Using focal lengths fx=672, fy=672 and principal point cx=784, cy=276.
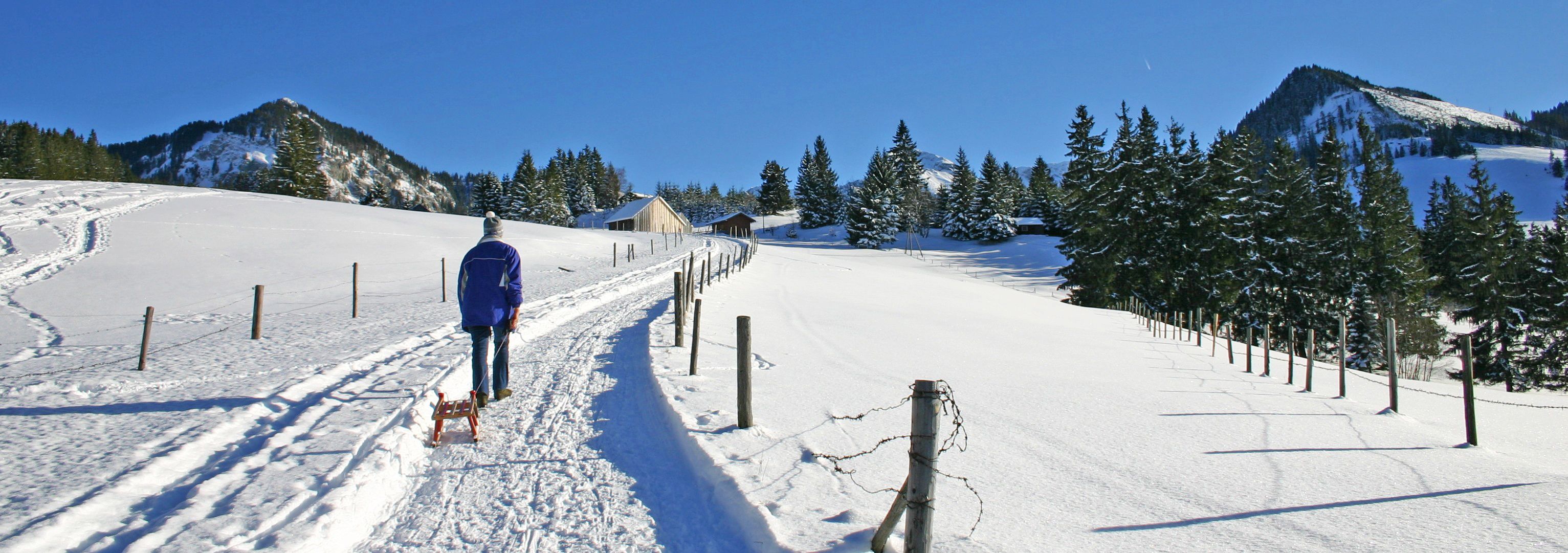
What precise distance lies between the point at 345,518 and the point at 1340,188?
1807 inches

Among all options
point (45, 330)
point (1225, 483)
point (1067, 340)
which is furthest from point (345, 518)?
point (45, 330)

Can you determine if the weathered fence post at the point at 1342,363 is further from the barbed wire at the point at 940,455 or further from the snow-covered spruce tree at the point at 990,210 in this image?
the snow-covered spruce tree at the point at 990,210

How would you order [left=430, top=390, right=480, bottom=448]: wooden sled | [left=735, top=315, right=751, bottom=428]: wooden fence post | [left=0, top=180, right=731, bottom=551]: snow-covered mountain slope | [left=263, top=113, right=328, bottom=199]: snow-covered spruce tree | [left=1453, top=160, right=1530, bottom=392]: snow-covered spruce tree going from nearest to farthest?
[left=0, top=180, right=731, bottom=551]: snow-covered mountain slope
[left=430, top=390, right=480, bottom=448]: wooden sled
[left=735, top=315, right=751, bottom=428]: wooden fence post
[left=1453, top=160, right=1530, bottom=392]: snow-covered spruce tree
[left=263, top=113, right=328, bottom=199]: snow-covered spruce tree

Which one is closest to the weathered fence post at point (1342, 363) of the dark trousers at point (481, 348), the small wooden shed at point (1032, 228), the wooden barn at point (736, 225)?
the dark trousers at point (481, 348)

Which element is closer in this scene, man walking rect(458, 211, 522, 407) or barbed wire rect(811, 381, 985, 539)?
barbed wire rect(811, 381, 985, 539)

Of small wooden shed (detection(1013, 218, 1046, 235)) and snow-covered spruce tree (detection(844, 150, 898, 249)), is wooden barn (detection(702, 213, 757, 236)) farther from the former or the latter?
small wooden shed (detection(1013, 218, 1046, 235))

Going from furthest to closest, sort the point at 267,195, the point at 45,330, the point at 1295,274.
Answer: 1. the point at 267,195
2. the point at 1295,274
3. the point at 45,330

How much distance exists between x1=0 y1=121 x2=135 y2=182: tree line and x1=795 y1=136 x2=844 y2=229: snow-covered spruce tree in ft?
244

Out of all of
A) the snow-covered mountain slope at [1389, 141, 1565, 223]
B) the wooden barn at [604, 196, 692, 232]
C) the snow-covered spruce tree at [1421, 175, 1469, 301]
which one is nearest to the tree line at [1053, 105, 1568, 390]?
the snow-covered spruce tree at [1421, 175, 1469, 301]

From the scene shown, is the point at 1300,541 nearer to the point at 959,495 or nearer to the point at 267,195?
the point at 959,495

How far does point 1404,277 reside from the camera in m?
34.2

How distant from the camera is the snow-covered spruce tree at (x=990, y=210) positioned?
214 feet

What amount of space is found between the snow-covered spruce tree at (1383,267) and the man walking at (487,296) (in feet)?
134

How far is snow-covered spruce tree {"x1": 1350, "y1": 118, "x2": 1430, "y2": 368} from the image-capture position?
33.9 meters
